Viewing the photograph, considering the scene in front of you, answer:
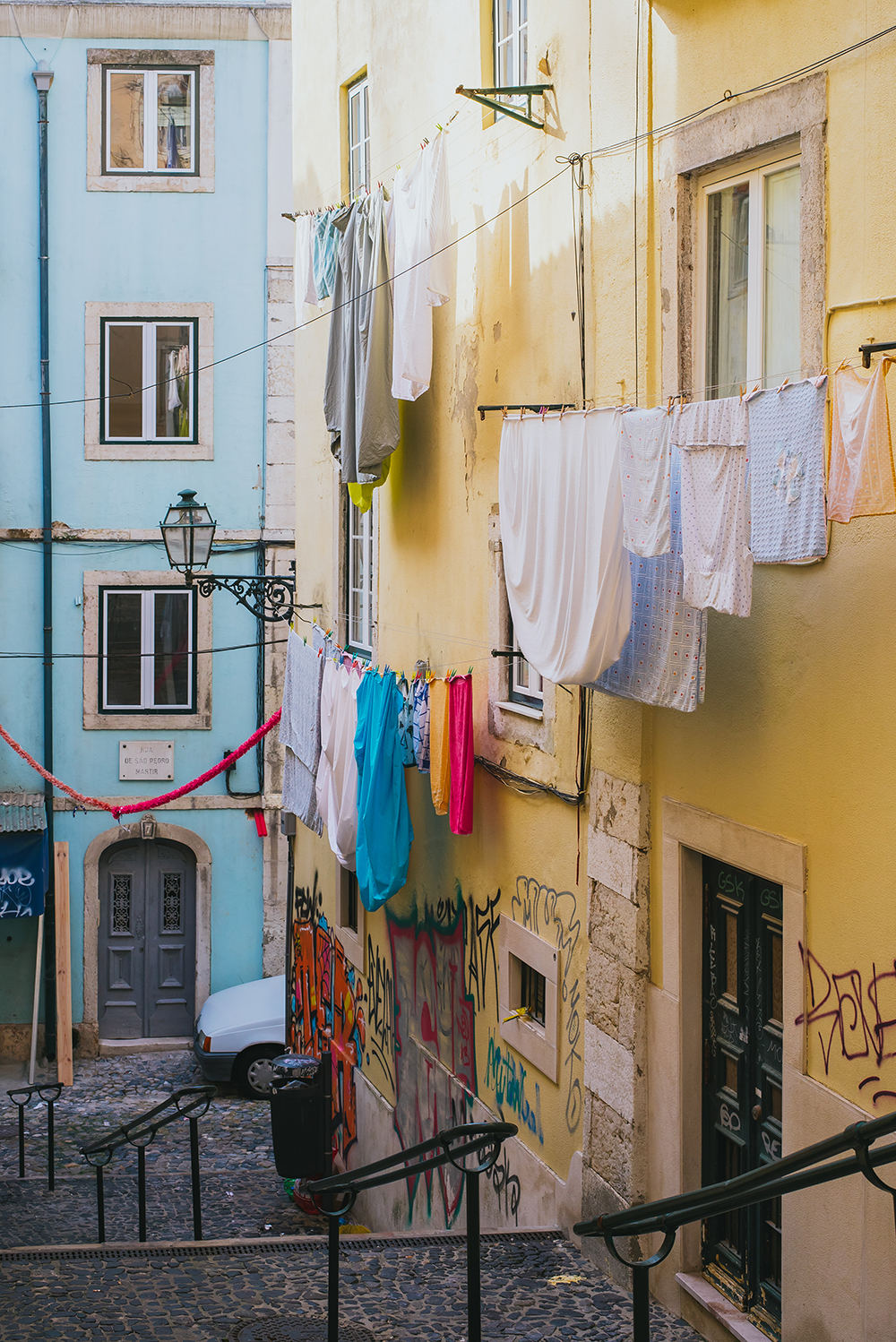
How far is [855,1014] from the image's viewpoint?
18.6 ft

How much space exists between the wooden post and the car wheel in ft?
9.48

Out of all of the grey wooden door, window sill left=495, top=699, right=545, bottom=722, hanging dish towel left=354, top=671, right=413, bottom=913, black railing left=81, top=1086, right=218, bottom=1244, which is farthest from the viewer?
the grey wooden door

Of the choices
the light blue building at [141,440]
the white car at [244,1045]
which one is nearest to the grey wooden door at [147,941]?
the light blue building at [141,440]

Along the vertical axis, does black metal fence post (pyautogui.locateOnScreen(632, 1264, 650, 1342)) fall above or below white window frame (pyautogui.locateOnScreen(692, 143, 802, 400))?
below

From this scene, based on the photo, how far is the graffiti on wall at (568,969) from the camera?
27.2 feet

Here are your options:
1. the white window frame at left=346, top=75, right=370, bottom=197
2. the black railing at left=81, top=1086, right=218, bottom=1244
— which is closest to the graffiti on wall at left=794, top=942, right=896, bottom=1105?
the black railing at left=81, top=1086, right=218, bottom=1244

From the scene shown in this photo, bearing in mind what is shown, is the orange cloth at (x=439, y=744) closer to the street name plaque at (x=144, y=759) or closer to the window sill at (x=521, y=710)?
the window sill at (x=521, y=710)

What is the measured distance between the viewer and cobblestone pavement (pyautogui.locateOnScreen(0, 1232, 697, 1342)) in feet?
22.5

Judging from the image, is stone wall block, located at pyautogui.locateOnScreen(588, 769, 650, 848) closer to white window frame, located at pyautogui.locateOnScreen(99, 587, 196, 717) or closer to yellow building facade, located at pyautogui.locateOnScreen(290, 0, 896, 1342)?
yellow building facade, located at pyautogui.locateOnScreen(290, 0, 896, 1342)

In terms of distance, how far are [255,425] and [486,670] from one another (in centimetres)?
982

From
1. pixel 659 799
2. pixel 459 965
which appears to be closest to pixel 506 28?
pixel 659 799

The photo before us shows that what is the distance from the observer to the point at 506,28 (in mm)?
9406

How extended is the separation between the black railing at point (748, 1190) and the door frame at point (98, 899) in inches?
566

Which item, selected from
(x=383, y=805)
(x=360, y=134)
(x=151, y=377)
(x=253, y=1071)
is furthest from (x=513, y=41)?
(x=253, y=1071)
